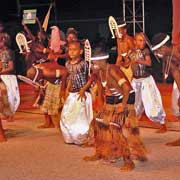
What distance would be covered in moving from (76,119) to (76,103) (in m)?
0.16

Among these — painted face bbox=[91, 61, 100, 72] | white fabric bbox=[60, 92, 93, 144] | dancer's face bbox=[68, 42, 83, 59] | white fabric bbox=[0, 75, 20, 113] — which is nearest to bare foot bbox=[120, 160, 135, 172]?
painted face bbox=[91, 61, 100, 72]

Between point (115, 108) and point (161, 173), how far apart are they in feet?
2.07

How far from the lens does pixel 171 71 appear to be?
4730mm

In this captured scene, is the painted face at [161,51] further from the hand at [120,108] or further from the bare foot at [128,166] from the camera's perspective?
the bare foot at [128,166]

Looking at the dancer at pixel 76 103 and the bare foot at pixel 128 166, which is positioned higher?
the dancer at pixel 76 103

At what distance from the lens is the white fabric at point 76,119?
195 inches

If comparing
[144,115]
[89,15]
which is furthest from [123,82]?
[89,15]

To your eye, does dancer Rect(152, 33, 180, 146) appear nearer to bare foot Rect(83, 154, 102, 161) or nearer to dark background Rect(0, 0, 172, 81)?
bare foot Rect(83, 154, 102, 161)

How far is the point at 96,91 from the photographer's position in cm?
504

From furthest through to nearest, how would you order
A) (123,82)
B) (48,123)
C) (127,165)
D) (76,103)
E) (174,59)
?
1. (48,123)
2. (76,103)
3. (174,59)
4. (127,165)
5. (123,82)

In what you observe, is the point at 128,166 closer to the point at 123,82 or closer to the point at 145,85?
the point at 123,82

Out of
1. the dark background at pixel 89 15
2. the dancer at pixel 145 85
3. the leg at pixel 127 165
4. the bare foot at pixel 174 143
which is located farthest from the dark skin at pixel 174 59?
the dark background at pixel 89 15

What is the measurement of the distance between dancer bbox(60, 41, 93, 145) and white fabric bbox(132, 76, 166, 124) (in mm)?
776

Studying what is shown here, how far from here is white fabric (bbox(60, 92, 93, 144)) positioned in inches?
195
